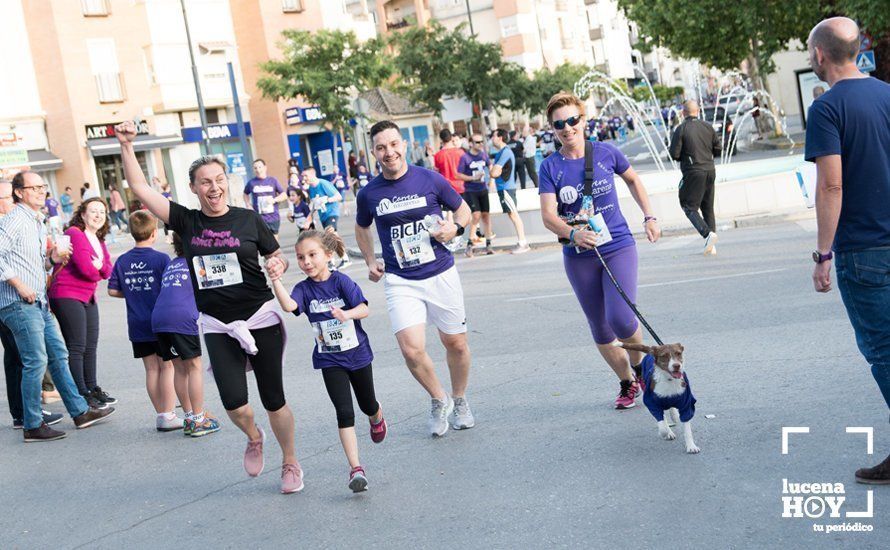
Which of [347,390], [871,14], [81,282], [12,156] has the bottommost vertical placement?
[347,390]

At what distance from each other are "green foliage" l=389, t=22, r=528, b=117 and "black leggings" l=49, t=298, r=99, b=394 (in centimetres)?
4313

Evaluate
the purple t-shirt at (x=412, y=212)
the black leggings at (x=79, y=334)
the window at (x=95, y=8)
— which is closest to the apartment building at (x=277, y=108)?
the window at (x=95, y=8)

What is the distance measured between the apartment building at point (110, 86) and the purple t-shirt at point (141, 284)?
118 ft

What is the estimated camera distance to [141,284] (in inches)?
323

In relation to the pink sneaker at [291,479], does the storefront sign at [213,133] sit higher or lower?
higher

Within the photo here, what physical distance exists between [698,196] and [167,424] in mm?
8455

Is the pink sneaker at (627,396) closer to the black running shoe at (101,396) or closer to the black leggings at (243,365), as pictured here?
the black leggings at (243,365)

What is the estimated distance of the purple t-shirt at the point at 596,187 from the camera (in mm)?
6766

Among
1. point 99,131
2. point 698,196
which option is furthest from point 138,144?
point 698,196

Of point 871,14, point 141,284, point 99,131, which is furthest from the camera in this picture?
point 99,131

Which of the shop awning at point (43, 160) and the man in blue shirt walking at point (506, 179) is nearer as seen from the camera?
the man in blue shirt walking at point (506, 179)

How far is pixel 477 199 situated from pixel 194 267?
1226cm

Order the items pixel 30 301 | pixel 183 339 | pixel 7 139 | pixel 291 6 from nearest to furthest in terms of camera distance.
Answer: pixel 183 339 → pixel 30 301 → pixel 7 139 → pixel 291 6

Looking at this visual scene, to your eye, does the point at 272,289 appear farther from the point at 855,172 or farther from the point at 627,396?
the point at 855,172
